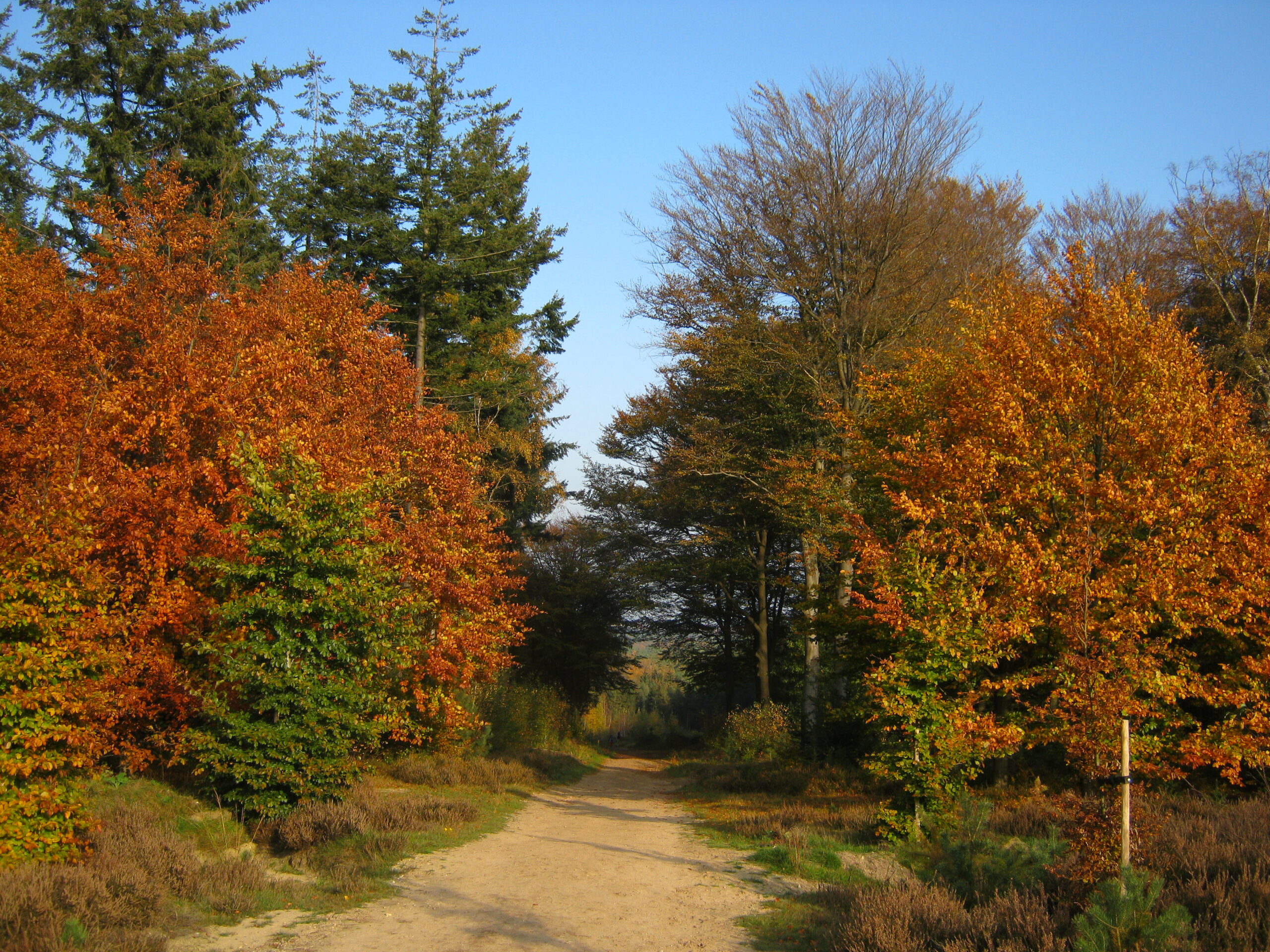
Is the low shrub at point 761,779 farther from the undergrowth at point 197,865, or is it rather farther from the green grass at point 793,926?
the green grass at point 793,926

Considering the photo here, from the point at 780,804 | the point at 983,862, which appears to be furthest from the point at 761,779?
the point at 983,862

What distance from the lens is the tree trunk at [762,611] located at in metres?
27.1

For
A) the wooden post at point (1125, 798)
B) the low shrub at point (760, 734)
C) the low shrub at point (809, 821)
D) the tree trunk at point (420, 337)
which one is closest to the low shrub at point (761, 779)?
the low shrub at point (760, 734)

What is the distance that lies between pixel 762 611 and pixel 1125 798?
22177 millimetres

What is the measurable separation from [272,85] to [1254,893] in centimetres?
2451

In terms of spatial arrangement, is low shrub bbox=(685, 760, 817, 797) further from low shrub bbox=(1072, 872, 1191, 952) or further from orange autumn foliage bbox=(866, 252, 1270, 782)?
low shrub bbox=(1072, 872, 1191, 952)

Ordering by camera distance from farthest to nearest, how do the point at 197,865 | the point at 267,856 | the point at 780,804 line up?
the point at 780,804, the point at 267,856, the point at 197,865

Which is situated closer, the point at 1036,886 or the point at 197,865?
the point at 1036,886

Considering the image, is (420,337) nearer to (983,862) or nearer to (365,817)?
(365,817)

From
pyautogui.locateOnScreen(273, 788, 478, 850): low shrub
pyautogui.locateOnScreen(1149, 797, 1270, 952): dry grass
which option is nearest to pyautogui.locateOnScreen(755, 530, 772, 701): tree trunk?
pyautogui.locateOnScreen(273, 788, 478, 850): low shrub

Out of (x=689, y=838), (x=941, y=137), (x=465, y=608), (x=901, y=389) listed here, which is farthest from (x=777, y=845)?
(x=941, y=137)

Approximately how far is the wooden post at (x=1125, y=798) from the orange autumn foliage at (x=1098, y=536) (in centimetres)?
205

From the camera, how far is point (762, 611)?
28141 mm

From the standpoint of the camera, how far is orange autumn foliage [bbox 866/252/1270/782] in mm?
9625
